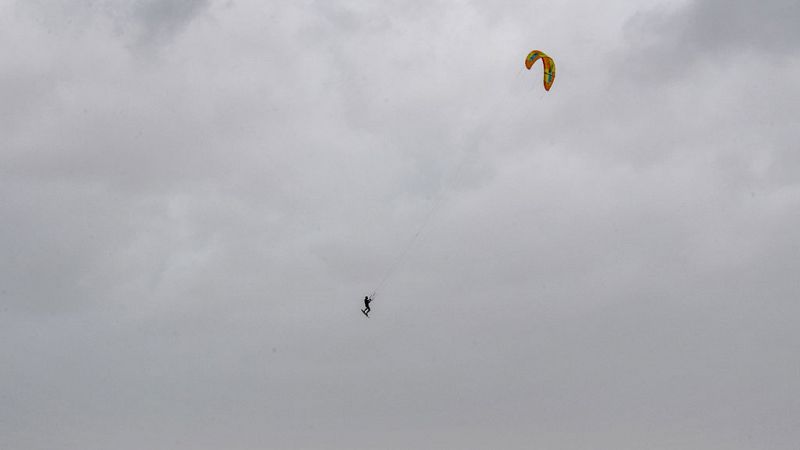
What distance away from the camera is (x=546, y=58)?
76.9m

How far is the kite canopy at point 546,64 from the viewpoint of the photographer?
248ft

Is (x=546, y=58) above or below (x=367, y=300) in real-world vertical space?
above

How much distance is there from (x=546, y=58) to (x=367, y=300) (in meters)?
28.6

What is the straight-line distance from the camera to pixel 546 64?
7650 cm

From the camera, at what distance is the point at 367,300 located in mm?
74750

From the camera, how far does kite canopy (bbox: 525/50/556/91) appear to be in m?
75.6
